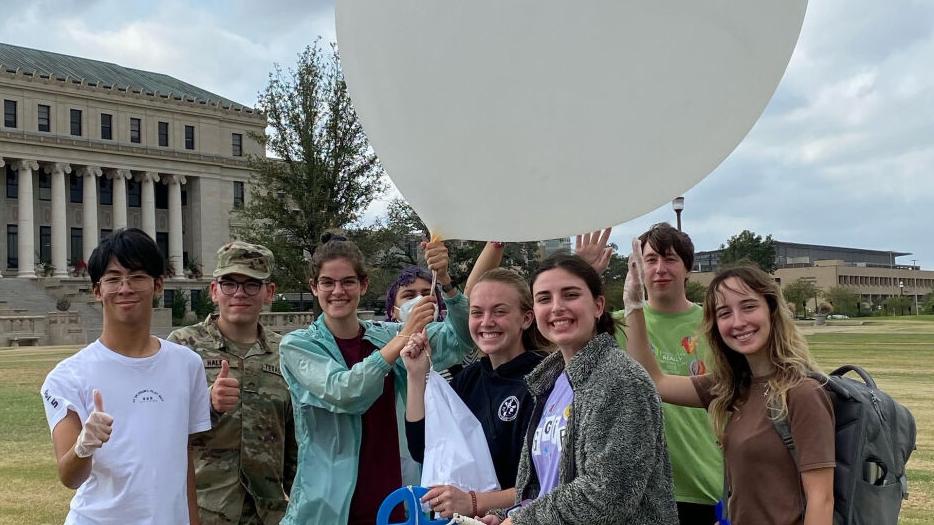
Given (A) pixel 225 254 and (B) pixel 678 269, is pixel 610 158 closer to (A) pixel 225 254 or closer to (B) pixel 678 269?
(B) pixel 678 269

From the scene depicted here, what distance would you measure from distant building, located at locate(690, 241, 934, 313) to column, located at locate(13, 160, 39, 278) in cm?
6942

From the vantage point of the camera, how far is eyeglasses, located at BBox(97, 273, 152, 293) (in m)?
3.10

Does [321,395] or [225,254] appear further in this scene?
[225,254]

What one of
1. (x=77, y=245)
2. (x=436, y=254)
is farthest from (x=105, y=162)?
(x=436, y=254)

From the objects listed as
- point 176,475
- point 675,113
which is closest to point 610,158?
point 675,113

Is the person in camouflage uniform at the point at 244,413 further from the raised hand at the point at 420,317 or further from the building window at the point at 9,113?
the building window at the point at 9,113

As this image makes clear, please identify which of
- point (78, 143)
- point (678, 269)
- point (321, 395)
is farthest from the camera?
point (78, 143)

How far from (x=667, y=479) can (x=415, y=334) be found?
1116mm

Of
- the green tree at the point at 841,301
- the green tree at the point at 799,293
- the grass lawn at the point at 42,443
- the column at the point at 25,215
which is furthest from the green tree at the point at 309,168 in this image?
the green tree at the point at 841,301

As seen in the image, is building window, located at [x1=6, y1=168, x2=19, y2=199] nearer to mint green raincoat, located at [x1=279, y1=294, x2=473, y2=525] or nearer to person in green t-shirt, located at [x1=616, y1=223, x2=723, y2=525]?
mint green raincoat, located at [x1=279, y1=294, x2=473, y2=525]

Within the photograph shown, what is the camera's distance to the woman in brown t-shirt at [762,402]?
2.58 metres

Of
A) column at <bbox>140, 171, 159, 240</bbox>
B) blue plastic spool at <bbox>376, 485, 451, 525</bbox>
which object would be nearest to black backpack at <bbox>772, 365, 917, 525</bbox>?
blue plastic spool at <bbox>376, 485, 451, 525</bbox>

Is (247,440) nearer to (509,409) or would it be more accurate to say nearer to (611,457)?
(509,409)

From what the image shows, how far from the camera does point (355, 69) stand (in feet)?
9.81
